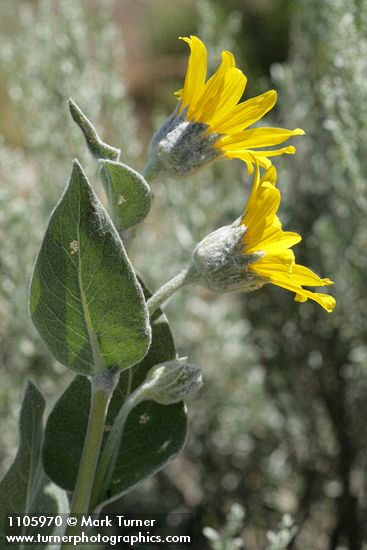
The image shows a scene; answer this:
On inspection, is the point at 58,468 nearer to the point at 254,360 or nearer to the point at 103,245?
the point at 103,245

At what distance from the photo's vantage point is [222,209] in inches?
92.2

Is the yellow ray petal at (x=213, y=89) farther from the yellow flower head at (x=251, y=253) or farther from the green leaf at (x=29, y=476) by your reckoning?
the green leaf at (x=29, y=476)

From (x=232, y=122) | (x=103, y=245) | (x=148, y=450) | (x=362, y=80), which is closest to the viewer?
(x=103, y=245)

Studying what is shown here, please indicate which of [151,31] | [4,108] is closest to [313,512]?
[4,108]

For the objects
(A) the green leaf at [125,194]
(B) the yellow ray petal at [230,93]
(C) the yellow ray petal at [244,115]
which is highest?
(B) the yellow ray petal at [230,93]

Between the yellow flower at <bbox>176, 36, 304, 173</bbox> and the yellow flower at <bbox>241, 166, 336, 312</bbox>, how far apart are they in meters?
0.05

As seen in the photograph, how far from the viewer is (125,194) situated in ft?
3.28

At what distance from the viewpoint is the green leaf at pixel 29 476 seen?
3.85 feet

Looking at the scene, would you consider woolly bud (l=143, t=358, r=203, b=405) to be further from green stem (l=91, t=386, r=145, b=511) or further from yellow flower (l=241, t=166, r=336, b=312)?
yellow flower (l=241, t=166, r=336, b=312)

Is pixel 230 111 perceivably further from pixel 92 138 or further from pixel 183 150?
pixel 92 138

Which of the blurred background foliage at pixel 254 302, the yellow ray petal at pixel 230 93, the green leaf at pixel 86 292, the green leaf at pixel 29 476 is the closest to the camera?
the green leaf at pixel 86 292

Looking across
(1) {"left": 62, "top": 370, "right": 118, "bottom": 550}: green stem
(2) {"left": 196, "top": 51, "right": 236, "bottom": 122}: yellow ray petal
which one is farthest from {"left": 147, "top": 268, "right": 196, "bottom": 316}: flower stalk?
(2) {"left": 196, "top": 51, "right": 236, "bottom": 122}: yellow ray petal

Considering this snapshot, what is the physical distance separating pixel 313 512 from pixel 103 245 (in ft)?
5.19

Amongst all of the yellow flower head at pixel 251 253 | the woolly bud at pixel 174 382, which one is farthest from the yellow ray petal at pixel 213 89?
the woolly bud at pixel 174 382
